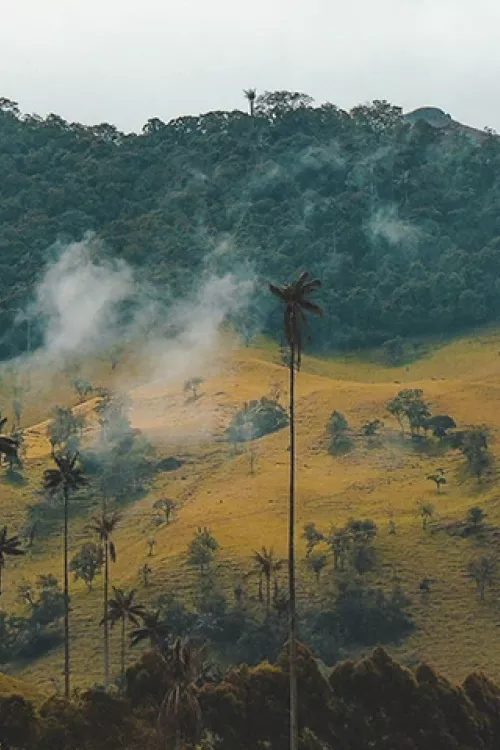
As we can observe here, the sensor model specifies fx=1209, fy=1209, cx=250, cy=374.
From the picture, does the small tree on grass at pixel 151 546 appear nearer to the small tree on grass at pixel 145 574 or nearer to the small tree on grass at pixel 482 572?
the small tree on grass at pixel 145 574

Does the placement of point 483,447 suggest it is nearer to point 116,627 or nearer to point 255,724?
point 116,627

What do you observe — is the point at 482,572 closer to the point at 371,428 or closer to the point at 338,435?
the point at 371,428

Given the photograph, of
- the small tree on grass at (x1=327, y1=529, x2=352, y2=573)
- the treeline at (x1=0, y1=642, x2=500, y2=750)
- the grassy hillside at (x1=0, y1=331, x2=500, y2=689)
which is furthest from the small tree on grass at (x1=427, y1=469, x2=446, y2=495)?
the treeline at (x1=0, y1=642, x2=500, y2=750)

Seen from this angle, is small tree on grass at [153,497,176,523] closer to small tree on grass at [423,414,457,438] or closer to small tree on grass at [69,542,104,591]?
small tree on grass at [69,542,104,591]

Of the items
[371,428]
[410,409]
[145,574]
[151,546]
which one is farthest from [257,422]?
[145,574]

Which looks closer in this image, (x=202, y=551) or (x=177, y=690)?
(x=177, y=690)

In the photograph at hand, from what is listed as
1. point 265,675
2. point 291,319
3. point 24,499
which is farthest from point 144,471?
point 291,319
